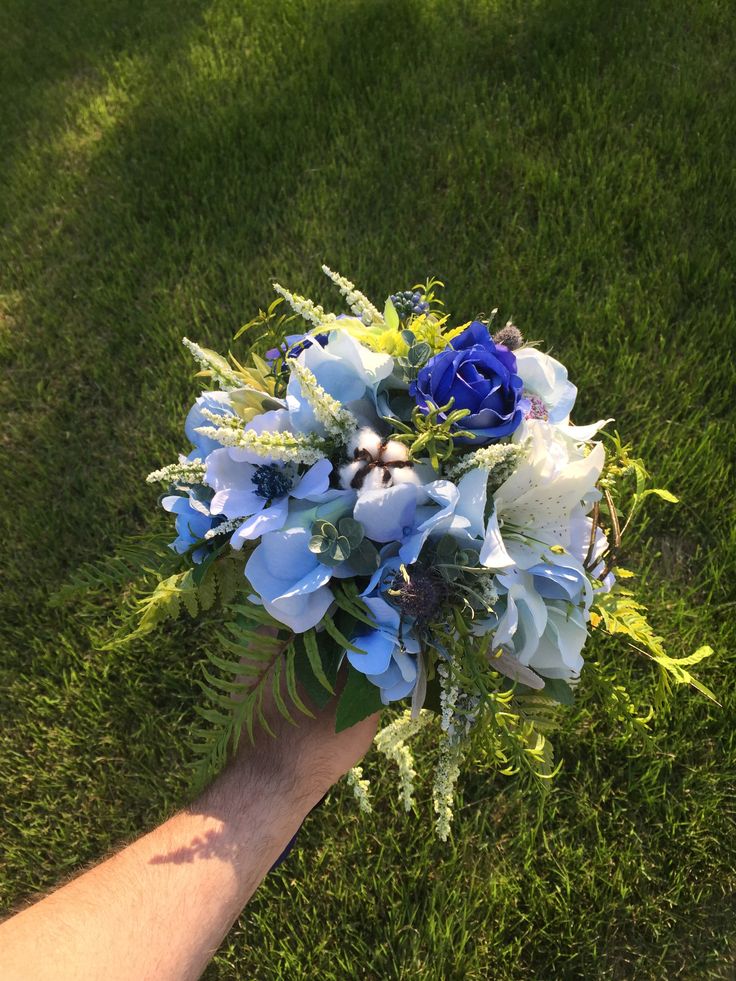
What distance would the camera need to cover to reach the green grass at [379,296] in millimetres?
1916

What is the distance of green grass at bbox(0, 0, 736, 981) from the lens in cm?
192

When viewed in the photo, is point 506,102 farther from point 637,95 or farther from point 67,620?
point 67,620

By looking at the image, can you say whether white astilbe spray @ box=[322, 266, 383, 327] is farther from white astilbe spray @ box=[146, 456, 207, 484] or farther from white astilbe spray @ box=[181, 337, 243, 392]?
white astilbe spray @ box=[146, 456, 207, 484]

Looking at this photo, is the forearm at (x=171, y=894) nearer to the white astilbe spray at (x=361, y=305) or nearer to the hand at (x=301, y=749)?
the hand at (x=301, y=749)

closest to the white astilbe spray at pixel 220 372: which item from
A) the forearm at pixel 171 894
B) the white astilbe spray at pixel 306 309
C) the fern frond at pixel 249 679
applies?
the white astilbe spray at pixel 306 309

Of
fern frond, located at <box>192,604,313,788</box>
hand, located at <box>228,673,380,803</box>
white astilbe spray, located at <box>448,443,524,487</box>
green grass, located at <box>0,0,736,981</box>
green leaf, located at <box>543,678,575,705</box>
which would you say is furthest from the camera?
green grass, located at <box>0,0,736,981</box>

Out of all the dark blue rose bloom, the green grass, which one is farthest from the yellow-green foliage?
the green grass

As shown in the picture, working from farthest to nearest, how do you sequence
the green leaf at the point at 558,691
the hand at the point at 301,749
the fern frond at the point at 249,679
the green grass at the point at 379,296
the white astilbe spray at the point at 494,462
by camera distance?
the green grass at the point at 379,296, the hand at the point at 301,749, the green leaf at the point at 558,691, the fern frond at the point at 249,679, the white astilbe spray at the point at 494,462

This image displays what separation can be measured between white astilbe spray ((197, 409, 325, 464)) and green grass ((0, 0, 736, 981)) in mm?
1342

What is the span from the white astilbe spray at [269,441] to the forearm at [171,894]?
660 mm

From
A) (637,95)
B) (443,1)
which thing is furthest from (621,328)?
(443,1)

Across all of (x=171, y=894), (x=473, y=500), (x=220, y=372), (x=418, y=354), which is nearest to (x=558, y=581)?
(x=473, y=500)

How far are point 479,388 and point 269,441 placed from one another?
0.31 metres

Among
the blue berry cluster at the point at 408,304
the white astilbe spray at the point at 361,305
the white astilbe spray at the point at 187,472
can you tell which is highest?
the white astilbe spray at the point at 361,305
